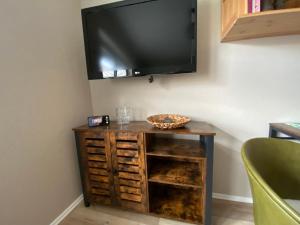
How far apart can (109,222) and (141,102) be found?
1111 mm

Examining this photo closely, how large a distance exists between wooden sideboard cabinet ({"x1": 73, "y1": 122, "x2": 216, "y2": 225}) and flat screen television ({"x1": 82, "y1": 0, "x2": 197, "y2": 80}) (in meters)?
0.52

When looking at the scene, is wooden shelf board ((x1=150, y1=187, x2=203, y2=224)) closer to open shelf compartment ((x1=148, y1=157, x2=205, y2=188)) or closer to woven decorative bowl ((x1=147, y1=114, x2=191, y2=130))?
open shelf compartment ((x1=148, y1=157, x2=205, y2=188))

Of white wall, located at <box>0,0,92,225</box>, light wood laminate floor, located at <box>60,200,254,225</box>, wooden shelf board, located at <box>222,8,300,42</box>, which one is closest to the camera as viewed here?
wooden shelf board, located at <box>222,8,300,42</box>

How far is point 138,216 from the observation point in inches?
58.4

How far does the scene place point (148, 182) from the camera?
54.4 inches

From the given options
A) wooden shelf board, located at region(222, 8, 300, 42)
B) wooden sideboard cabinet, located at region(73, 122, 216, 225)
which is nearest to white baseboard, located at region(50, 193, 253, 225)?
wooden sideboard cabinet, located at region(73, 122, 216, 225)

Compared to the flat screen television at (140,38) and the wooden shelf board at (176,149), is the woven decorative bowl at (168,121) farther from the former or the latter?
the flat screen television at (140,38)

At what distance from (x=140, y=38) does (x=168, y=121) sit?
0.74 m

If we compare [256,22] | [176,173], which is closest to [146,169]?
[176,173]

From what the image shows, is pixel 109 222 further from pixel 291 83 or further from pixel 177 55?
pixel 291 83

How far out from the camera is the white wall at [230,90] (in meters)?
1.33

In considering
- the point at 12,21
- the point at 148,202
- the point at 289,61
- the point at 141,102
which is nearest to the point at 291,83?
the point at 289,61

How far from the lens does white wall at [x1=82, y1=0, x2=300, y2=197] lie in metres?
1.33

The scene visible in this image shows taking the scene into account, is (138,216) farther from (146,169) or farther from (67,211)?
(67,211)
